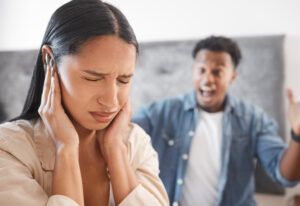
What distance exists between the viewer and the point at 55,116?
0.78m

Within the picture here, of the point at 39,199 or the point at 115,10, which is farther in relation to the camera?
the point at 115,10

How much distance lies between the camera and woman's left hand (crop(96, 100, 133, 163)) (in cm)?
85

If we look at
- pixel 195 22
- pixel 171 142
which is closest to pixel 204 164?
pixel 171 142

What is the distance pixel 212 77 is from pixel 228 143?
40cm

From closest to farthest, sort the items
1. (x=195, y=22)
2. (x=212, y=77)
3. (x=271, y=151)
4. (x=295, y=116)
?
(x=295, y=116)
(x=271, y=151)
(x=212, y=77)
(x=195, y=22)

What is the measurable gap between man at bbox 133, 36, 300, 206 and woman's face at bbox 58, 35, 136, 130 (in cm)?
98

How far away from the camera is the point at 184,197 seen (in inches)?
65.1

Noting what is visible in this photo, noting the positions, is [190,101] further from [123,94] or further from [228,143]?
[123,94]

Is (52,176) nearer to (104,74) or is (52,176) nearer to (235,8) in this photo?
(104,74)

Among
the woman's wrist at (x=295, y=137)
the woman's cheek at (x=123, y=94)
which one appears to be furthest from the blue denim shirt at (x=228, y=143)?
the woman's cheek at (x=123, y=94)

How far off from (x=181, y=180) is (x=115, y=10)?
1.12 meters

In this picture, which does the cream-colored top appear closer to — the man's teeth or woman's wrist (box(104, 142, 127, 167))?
woman's wrist (box(104, 142, 127, 167))

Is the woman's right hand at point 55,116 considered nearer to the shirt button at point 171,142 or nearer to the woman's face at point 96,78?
the woman's face at point 96,78

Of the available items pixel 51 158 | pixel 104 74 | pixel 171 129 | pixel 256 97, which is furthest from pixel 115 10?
pixel 256 97
